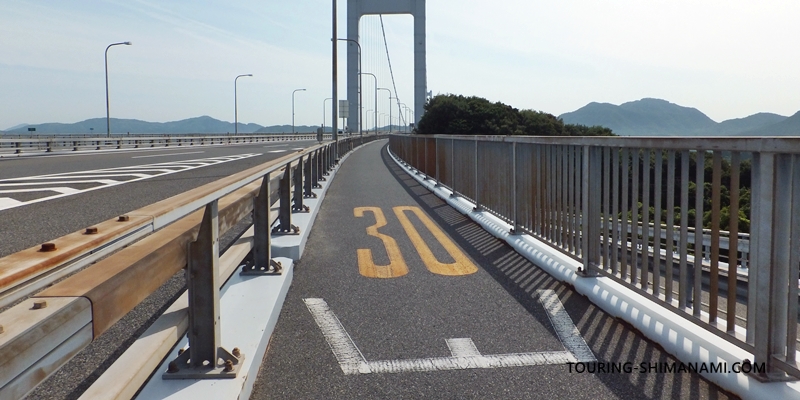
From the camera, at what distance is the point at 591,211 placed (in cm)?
509

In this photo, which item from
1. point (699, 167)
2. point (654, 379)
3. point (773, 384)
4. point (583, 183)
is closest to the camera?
point (773, 384)

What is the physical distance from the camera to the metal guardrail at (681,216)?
2908mm

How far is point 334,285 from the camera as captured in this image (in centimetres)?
523

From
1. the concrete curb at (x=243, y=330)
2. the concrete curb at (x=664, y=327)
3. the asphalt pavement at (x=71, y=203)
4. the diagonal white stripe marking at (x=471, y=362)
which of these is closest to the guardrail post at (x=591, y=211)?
the concrete curb at (x=664, y=327)

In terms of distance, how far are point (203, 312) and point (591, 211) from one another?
3.23m

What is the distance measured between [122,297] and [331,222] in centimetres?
701

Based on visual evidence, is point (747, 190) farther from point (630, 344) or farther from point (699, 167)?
point (630, 344)

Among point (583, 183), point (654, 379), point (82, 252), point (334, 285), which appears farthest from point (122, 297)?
point (583, 183)

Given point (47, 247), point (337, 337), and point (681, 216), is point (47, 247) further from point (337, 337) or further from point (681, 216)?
point (681, 216)

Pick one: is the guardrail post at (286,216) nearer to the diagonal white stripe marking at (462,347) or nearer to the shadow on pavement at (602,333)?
the shadow on pavement at (602,333)

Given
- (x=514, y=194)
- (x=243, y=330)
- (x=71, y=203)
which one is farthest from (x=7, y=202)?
(x=243, y=330)

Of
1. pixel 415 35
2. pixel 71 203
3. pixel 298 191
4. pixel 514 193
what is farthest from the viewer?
pixel 415 35

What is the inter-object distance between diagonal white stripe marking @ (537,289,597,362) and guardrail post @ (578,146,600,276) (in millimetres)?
371

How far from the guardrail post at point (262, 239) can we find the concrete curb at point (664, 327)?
2.31 metres
